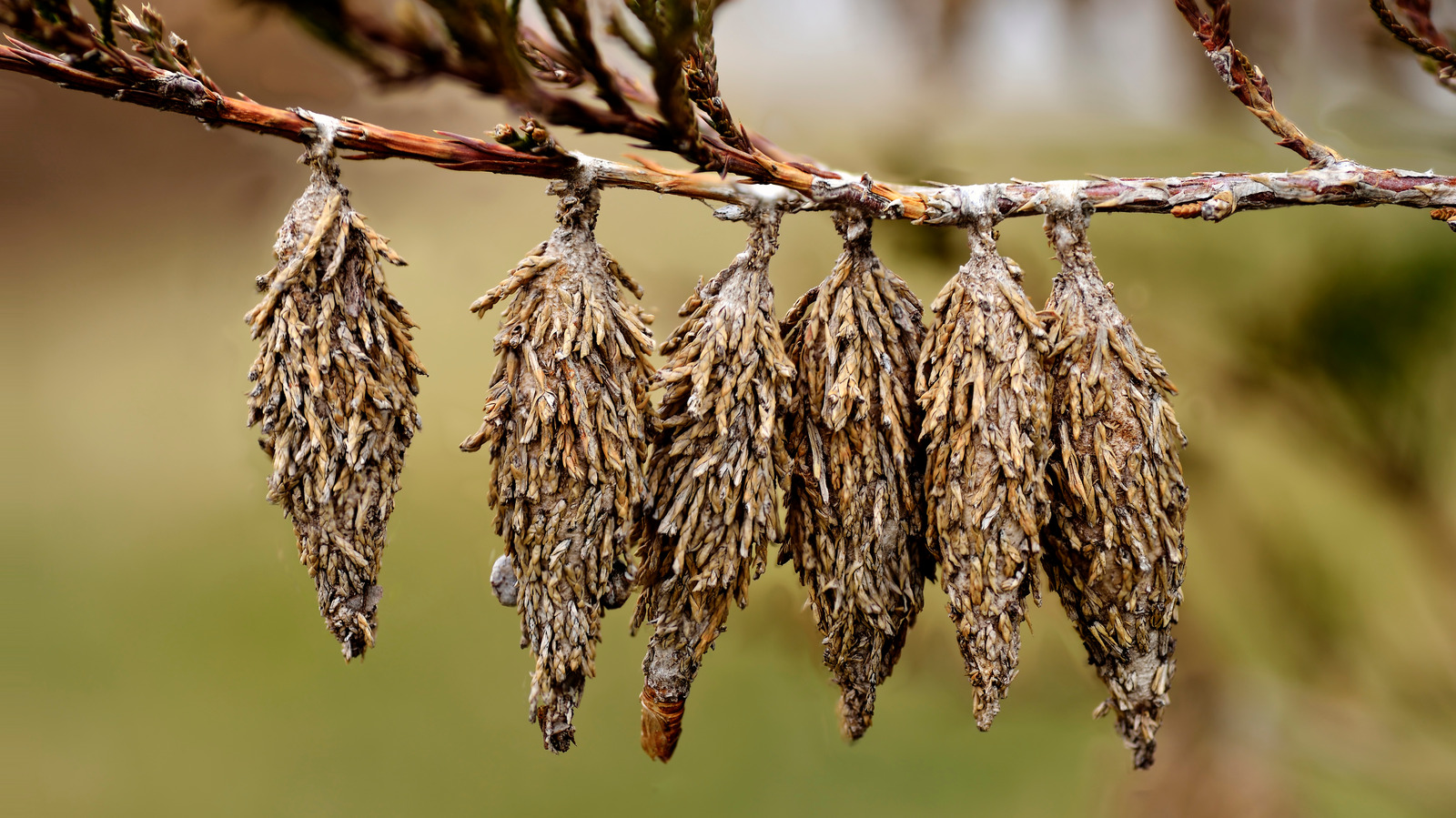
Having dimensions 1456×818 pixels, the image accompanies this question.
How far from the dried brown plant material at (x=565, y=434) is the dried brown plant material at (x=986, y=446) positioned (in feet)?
0.85

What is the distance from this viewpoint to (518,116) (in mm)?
538

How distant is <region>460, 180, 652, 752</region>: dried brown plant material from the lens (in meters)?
0.61

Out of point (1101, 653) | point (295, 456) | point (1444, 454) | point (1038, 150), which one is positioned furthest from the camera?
point (1038, 150)

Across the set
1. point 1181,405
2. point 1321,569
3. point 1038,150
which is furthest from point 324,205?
point 1321,569

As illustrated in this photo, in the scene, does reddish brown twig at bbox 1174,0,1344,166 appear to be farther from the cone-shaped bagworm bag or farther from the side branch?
the cone-shaped bagworm bag

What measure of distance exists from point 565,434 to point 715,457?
0.13 meters

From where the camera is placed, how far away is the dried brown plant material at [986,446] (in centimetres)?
65

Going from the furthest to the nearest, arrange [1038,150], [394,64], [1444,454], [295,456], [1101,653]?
[1038,150] → [1444,454] → [1101,653] → [295,456] → [394,64]

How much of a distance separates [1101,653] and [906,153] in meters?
0.68

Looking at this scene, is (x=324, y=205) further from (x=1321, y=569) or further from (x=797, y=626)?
(x=1321, y=569)

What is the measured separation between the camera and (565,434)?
61cm

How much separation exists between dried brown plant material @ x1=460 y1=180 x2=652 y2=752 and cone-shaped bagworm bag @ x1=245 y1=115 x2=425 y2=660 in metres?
0.08

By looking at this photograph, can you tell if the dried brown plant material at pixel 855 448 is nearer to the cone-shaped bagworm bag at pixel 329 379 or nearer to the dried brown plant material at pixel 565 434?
the dried brown plant material at pixel 565 434

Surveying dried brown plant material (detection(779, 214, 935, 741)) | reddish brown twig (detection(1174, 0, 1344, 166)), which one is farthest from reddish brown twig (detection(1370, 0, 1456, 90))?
dried brown plant material (detection(779, 214, 935, 741))
